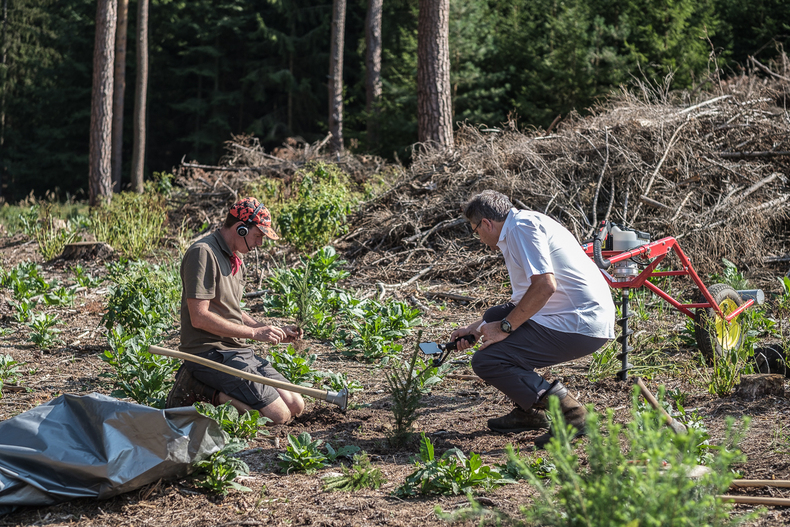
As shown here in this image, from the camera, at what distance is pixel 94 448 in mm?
2795

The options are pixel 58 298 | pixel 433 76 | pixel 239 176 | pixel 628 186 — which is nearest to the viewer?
pixel 58 298

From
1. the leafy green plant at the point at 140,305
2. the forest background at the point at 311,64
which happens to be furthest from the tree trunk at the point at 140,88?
the leafy green plant at the point at 140,305

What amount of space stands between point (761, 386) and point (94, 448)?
3.71 metres

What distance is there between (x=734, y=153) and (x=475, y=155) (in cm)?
317

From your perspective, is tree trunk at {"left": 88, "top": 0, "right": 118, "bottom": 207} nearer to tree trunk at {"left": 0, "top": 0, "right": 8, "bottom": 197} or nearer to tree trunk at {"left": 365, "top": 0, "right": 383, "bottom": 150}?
tree trunk at {"left": 365, "top": 0, "right": 383, "bottom": 150}

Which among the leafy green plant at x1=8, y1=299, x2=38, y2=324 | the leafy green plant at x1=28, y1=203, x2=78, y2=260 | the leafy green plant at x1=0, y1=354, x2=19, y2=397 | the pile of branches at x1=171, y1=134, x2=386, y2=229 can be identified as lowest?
the leafy green plant at x1=0, y1=354, x2=19, y2=397

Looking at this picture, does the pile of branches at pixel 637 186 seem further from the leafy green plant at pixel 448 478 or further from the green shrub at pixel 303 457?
the leafy green plant at pixel 448 478

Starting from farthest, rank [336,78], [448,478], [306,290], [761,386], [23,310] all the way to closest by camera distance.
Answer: [336,78], [306,290], [23,310], [761,386], [448,478]

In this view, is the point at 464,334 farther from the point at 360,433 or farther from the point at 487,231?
the point at 360,433

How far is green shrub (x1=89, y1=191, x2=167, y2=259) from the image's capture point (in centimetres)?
898

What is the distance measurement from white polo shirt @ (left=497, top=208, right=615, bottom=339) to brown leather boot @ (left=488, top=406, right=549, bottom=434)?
512mm

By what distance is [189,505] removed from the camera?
280 cm

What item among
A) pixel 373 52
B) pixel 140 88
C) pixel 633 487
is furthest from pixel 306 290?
pixel 140 88

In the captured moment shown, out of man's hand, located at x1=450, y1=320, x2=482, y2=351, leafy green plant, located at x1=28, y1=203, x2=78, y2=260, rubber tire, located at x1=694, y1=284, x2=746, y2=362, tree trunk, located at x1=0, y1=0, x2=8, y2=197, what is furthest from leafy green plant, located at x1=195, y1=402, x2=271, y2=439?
tree trunk, located at x1=0, y1=0, x2=8, y2=197
